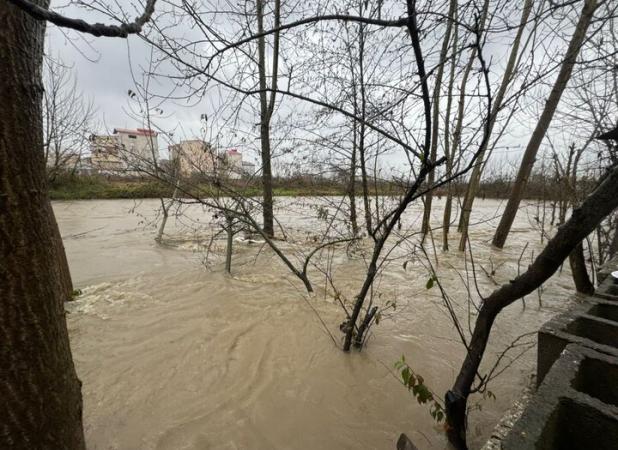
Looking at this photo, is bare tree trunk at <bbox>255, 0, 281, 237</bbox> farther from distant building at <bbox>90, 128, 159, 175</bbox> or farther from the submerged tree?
the submerged tree

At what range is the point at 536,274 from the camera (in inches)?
50.6

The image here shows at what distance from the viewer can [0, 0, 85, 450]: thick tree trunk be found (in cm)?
104

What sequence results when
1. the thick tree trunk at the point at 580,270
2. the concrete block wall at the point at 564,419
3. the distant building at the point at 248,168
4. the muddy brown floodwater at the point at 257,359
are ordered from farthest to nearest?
the distant building at the point at 248,168, the thick tree trunk at the point at 580,270, the muddy brown floodwater at the point at 257,359, the concrete block wall at the point at 564,419

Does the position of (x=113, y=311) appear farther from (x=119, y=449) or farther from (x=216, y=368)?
(x=119, y=449)

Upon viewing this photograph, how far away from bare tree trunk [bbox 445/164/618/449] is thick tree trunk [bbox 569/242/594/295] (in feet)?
9.85

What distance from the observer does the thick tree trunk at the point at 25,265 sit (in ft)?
3.43

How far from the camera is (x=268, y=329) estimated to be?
3068mm

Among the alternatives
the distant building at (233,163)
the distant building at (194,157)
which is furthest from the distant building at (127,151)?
the distant building at (233,163)

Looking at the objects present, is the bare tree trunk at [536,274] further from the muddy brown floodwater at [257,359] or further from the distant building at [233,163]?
the distant building at [233,163]

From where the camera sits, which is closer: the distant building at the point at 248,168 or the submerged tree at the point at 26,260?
the submerged tree at the point at 26,260

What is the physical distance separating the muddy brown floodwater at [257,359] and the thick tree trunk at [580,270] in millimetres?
426

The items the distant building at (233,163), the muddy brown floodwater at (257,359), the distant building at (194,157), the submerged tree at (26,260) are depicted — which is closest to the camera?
the submerged tree at (26,260)

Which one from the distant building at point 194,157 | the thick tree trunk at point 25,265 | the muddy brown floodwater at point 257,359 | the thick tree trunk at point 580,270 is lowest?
the muddy brown floodwater at point 257,359

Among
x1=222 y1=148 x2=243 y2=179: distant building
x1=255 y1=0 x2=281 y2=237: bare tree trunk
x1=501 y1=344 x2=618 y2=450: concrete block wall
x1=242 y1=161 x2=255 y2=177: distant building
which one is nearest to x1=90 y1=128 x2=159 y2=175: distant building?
x1=222 y1=148 x2=243 y2=179: distant building
